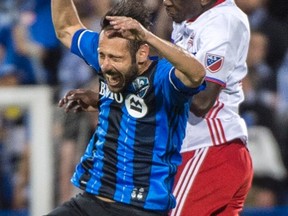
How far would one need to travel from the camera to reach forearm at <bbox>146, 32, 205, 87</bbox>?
424 cm

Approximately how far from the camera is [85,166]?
4.76 meters

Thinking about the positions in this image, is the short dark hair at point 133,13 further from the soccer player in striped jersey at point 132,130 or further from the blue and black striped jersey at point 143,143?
the blue and black striped jersey at point 143,143

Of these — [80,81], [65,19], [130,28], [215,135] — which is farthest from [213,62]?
[80,81]

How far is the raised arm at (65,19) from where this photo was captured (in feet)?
16.7

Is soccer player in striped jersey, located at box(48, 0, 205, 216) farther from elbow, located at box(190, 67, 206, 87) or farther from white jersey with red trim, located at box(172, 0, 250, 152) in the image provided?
white jersey with red trim, located at box(172, 0, 250, 152)

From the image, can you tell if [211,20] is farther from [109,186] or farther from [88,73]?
[88,73]

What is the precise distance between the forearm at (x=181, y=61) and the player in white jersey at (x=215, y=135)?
64cm

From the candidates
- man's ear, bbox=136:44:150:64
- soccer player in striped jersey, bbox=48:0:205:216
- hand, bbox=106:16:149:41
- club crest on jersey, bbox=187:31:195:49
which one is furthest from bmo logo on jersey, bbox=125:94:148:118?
club crest on jersey, bbox=187:31:195:49

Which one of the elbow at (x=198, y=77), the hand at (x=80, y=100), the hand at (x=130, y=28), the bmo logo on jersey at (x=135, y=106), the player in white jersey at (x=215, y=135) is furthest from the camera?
the player in white jersey at (x=215, y=135)

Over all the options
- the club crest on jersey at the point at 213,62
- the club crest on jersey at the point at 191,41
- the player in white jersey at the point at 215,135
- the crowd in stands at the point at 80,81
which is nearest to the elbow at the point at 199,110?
the player in white jersey at the point at 215,135

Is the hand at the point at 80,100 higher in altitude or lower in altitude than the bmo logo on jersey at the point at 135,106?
lower

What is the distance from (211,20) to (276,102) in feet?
12.0

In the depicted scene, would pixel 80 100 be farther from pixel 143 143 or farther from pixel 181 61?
pixel 181 61

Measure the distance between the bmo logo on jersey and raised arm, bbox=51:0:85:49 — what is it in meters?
0.62
